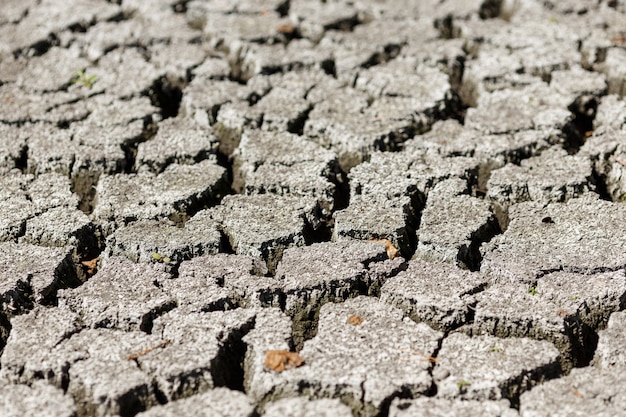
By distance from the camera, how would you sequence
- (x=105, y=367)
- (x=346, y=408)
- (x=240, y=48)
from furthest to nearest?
(x=240, y=48) < (x=105, y=367) < (x=346, y=408)

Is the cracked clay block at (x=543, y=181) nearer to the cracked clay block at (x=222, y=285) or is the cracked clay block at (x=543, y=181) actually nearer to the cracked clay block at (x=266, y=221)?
the cracked clay block at (x=266, y=221)

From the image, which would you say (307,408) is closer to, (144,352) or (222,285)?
(144,352)

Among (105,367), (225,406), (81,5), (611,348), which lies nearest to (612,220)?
(611,348)

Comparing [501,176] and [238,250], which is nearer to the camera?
[238,250]

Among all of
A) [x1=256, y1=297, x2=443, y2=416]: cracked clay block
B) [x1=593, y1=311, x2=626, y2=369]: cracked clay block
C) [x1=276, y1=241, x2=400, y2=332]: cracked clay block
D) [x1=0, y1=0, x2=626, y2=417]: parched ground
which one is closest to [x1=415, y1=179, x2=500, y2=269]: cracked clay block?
[x1=0, y1=0, x2=626, y2=417]: parched ground

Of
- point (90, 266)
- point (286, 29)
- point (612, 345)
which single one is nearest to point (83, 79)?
point (286, 29)

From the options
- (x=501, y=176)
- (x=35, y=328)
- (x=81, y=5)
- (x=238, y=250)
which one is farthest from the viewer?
(x=81, y=5)

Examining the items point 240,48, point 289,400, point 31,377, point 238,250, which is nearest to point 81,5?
point 240,48

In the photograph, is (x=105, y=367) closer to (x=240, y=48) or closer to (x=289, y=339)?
(x=289, y=339)
